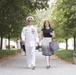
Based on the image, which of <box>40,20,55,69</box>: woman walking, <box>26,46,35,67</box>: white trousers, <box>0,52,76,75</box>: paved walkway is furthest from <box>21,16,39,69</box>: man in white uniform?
<box>0,52,76,75</box>: paved walkway

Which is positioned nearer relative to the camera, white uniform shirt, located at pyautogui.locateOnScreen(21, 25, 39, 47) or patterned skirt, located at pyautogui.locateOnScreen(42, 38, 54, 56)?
white uniform shirt, located at pyautogui.locateOnScreen(21, 25, 39, 47)

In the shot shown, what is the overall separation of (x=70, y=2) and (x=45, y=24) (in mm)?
7102

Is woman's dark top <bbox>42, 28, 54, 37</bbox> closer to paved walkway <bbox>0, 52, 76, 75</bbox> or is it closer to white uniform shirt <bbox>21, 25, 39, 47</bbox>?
white uniform shirt <bbox>21, 25, 39, 47</bbox>

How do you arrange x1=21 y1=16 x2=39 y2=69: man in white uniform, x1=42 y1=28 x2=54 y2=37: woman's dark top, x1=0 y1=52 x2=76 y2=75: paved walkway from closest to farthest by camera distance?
x1=0 y1=52 x2=76 y2=75: paved walkway < x1=21 y1=16 x2=39 y2=69: man in white uniform < x1=42 y1=28 x2=54 y2=37: woman's dark top

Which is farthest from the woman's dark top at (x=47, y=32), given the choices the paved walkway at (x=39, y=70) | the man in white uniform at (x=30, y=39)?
the paved walkway at (x=39, y=70)

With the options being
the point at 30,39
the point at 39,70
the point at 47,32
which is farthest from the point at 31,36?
the point at 39,70

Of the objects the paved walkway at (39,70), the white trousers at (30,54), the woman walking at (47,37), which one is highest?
the woman walking at (47,37)

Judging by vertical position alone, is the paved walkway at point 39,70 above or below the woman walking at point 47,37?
below

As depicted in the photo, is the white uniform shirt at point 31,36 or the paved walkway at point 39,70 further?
the white uniform shirt at point 31,36

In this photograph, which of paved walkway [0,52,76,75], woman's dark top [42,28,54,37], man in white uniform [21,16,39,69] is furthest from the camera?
woman's dark top [42,28,54,37]

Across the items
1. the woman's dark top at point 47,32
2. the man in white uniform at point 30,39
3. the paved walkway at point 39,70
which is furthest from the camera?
the woman's dark top at point 47,32

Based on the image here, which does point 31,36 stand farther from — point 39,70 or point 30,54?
point 39,70

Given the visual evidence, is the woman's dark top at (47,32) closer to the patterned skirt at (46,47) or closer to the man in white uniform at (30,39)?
the patterned skirt at (46,47)

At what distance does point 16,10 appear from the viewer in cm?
2416
